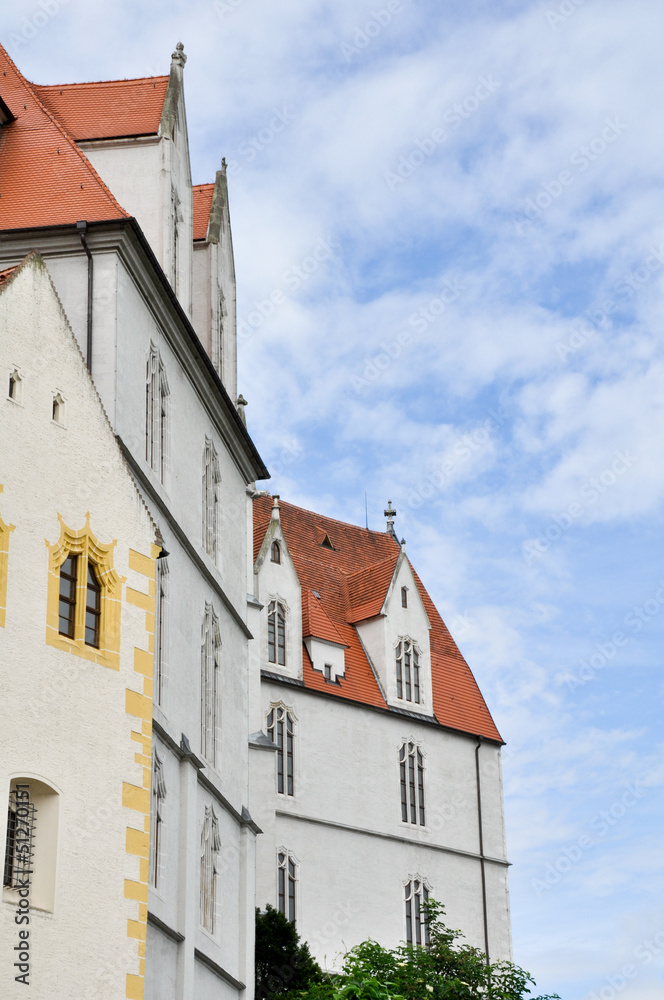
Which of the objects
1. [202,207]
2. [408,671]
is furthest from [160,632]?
[408,671]

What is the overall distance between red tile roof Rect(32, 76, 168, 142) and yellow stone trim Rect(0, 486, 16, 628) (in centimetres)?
1177

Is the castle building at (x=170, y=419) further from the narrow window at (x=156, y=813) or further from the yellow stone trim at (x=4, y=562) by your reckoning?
the yellow stone trim at (x=4, y=562)

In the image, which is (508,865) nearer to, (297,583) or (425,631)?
(425,631)

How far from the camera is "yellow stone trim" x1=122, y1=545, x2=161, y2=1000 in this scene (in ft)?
67.8

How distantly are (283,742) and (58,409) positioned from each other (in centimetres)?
2566

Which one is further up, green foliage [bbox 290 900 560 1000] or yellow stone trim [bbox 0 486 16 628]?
yellow stone trim [bbox 0 486 16 628]

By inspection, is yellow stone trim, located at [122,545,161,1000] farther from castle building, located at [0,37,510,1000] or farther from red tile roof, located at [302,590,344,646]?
red tile roof, located at [302,590,344,646]

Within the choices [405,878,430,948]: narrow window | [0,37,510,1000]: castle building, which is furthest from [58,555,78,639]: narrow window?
[405,878,430,948]: narrow window

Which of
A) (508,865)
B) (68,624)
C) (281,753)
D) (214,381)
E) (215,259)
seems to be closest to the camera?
(68,624)

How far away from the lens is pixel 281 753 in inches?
1817

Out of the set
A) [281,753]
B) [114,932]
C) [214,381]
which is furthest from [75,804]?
[281,753]

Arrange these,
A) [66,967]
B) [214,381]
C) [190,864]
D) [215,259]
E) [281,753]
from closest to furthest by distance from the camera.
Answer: [66,967] → [190,864] → [214,381] → [215,259] → [281,753]

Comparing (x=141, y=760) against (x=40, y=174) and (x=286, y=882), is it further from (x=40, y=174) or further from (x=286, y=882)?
(x=286, y=882)

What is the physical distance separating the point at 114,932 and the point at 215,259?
17154mm
